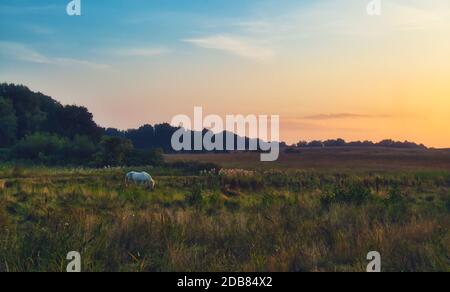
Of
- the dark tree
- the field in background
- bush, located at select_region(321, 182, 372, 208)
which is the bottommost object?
the field in background

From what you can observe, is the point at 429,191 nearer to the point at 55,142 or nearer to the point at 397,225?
the point at 397,225

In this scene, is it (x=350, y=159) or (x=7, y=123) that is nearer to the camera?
(x=7, y=123)

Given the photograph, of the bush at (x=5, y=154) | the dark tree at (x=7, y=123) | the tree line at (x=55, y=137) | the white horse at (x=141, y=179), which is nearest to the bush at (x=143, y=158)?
the tree line at (x=55, y=137)

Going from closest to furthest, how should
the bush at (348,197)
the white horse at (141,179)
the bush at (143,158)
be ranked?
the bush at (348,197) → the white horse at (141,179) → the bush at (143,158)

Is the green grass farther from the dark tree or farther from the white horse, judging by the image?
the dark tree

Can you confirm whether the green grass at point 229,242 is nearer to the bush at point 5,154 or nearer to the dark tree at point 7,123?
the bush at point 5,154

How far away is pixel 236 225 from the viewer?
7996 mm

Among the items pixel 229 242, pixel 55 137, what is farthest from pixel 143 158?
pixel 229 242

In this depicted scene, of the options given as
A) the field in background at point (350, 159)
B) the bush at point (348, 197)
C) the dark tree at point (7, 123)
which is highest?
the dark tree at point (7, 123)

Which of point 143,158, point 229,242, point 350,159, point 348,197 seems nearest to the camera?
point 229,242

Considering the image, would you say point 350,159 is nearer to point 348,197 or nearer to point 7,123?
point 7,123

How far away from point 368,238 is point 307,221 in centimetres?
158

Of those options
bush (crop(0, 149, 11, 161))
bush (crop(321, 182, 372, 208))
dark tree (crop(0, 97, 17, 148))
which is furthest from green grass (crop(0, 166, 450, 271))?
dark tree (crop(0, 97, 17, 148))

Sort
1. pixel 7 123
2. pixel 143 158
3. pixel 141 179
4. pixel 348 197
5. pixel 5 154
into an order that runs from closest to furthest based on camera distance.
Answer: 1. pixel 348 197
2. pixel 141 179
3. pixel 143 158
4. pixel 5 154
5. pixel 7 123
